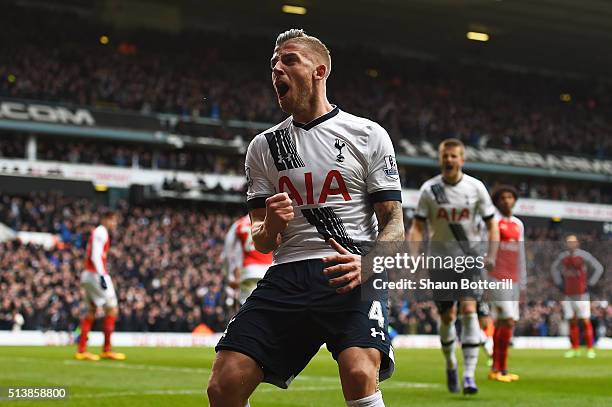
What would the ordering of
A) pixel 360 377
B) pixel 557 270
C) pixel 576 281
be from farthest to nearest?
pixel 557 270
pixel 576 281
pixel 360 377

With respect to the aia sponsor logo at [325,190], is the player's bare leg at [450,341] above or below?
below

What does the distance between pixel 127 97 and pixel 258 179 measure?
40163mm

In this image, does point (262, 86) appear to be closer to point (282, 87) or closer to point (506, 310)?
point (506, 310)

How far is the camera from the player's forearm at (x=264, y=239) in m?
4.66

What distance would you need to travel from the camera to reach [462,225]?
1055 cm


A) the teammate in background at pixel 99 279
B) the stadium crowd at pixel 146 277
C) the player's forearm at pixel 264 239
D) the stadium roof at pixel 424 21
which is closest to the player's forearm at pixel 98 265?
the teammate in background at pixel 99 279

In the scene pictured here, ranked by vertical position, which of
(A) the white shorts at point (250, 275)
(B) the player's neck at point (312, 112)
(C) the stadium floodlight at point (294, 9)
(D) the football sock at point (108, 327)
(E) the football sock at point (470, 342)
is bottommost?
(D) the football sock at point (108, 327)

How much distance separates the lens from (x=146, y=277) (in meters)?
30.9

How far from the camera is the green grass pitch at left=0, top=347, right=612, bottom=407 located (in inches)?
374

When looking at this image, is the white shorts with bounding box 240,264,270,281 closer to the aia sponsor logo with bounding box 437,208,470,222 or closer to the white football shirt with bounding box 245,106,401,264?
the aia sponsor logo with bounding box 437,208,470,222

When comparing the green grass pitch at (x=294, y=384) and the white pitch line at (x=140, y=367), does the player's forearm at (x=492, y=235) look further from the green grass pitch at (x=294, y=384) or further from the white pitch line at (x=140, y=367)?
the white pitch line at (x=140, y=367)

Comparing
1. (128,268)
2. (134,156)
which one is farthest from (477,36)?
(128,268)

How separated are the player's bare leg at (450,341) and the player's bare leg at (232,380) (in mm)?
5932

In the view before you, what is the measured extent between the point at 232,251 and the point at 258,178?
9.75m
